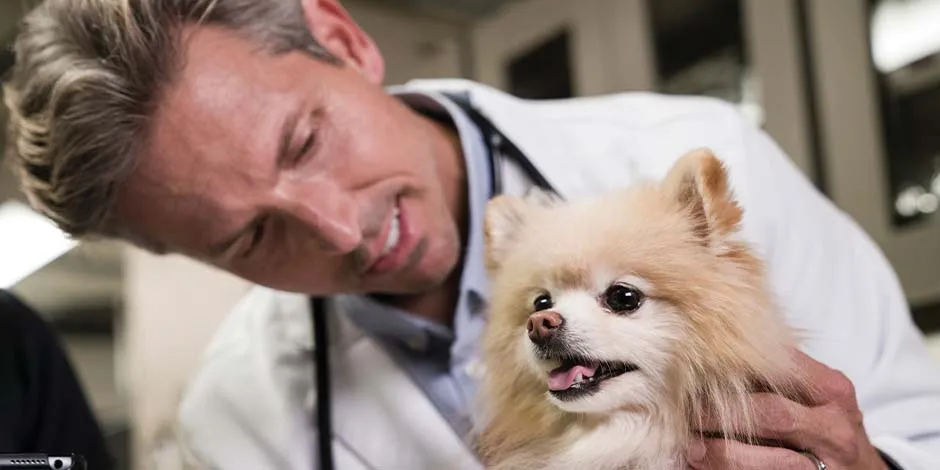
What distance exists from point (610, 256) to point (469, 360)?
1.06 ft

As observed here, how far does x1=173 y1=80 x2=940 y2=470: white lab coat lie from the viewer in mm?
798

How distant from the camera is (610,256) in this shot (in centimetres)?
60

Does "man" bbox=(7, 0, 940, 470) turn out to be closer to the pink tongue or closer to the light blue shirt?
the light blue shirt

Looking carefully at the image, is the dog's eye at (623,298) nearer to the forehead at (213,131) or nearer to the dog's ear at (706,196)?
the dog's ear at (706,196)

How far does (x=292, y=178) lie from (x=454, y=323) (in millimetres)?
223

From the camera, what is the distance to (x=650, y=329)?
1.95 feet

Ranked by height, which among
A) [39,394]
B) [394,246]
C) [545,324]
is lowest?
[39,394]

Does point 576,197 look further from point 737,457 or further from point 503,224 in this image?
point 737,457

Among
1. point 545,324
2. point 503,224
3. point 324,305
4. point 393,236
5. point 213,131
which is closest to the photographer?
point 545,324

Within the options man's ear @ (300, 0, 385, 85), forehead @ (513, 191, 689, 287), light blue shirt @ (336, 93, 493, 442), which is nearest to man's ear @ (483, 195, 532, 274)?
forehead @ (513, 191, 689, 287)

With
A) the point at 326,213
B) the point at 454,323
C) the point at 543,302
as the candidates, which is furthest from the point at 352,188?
the point at 543,302

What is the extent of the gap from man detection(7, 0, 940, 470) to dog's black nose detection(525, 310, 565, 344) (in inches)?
7.8

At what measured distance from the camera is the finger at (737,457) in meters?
0.60

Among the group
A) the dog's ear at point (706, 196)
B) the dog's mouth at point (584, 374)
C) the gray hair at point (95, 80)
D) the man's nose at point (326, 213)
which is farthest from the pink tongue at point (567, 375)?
the gray hair at point (95, 80)
